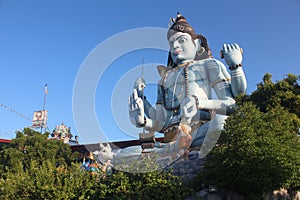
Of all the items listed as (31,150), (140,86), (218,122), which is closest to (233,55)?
(218,122)

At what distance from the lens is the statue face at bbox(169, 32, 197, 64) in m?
13.4

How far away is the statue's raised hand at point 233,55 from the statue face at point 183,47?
2.30 metres

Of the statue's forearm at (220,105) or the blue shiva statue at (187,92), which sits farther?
the statue's forearm at (220,105)

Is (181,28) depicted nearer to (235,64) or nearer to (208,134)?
(235,64)

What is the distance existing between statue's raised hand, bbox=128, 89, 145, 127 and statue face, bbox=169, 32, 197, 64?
7.40ft

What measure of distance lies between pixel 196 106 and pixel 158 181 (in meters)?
4.82

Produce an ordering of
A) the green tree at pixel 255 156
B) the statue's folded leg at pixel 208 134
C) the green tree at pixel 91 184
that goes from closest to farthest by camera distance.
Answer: the green tree at pixel 91 184 < the green tree at pixel 255 156 < the statue's folded leg at pixel 208 134

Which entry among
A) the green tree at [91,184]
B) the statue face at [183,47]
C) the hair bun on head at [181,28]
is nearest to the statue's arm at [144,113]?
the statue face at [183,47]

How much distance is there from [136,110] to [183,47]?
317 centimetres

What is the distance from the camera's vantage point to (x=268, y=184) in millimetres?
7395

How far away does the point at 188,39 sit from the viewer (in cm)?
1347

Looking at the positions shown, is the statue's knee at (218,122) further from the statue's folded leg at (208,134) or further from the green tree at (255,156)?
the green tree at (255,156)

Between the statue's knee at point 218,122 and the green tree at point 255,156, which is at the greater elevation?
the statue's knee at point 218,122

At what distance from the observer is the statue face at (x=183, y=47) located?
13430mm
